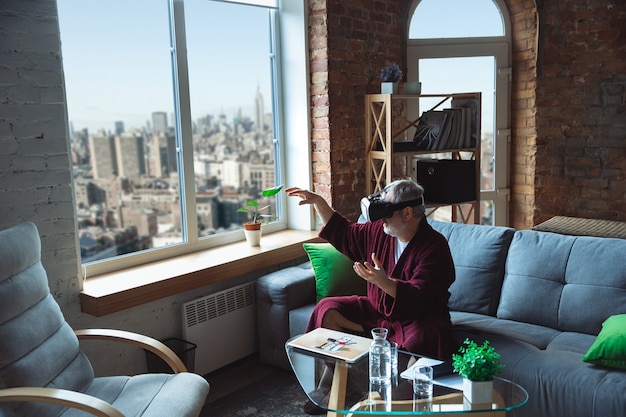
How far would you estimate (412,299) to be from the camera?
2793 mm

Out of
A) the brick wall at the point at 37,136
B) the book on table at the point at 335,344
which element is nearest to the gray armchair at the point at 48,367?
the brick wall at the point at 37,136

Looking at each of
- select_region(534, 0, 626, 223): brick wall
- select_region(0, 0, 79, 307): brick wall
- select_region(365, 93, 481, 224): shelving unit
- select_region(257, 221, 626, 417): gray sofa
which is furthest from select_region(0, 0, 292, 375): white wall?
select_region(534, 0, 626, 223): brick wall

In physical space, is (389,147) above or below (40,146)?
below

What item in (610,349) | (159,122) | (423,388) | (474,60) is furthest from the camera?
(474,60)

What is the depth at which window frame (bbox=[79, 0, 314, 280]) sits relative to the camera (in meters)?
3.77

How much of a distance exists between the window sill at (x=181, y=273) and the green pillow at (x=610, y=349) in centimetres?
192

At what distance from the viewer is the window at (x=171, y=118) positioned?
336 cm

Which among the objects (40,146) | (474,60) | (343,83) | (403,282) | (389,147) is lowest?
(403,282)

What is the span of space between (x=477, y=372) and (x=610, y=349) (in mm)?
759

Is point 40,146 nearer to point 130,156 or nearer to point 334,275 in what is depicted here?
point 130,156

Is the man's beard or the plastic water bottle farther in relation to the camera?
the man's beard

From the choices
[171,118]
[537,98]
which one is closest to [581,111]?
[537,98]

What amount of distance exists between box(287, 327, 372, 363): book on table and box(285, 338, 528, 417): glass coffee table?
0.08 ft

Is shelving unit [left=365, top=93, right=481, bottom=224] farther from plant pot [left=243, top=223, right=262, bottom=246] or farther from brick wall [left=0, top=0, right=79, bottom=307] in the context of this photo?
brick wall [left=0, top=0, right=79, bottom=307]
